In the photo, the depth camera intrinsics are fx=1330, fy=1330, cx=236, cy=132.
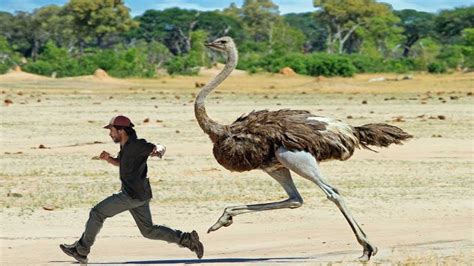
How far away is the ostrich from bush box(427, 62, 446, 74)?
5278cm

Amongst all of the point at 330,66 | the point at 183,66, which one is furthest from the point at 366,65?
the point at 183,66

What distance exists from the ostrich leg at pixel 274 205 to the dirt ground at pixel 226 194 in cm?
31

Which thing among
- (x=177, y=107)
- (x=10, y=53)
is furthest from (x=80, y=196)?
(x=10, y=53)

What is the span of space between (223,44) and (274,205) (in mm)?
1404

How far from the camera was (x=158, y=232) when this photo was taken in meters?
9.23

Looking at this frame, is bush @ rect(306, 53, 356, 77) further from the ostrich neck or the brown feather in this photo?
the brown feather

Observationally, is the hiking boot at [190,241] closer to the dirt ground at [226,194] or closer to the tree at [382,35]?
the dirt ground at [226,194]

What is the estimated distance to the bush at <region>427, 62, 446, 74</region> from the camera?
6196 centimetres

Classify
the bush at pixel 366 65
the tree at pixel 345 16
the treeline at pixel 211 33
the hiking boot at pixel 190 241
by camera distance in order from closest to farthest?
the hiking boot at pixel 190 241
the bush at pixel 366 65
the treeline at pixel 211 33
the tree at pixel 345 16

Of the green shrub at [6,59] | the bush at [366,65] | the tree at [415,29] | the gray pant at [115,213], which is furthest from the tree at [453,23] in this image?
the gray pant at [115,213]

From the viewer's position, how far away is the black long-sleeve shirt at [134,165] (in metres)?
8.90

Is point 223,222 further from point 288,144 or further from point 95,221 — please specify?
point 95,221

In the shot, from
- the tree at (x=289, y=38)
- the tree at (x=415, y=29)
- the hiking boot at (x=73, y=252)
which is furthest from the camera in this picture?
Result: the tree at (x=415, y=29)

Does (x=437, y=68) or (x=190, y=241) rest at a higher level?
(x=190, y=241)
